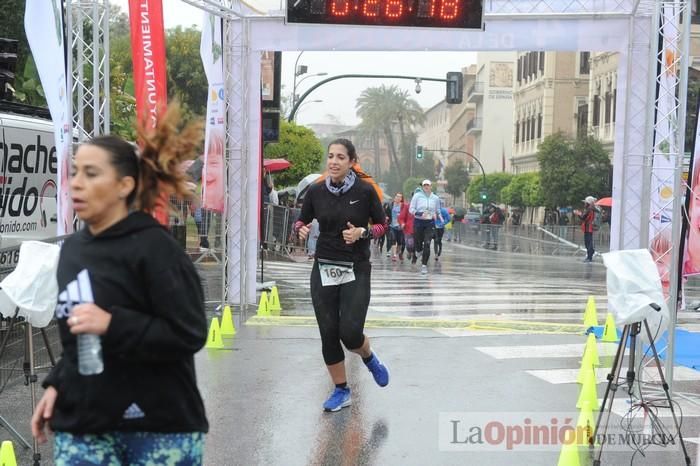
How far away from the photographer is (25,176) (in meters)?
10.0

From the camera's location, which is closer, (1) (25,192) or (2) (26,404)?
(2) (26,404)

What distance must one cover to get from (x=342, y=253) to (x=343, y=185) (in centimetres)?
51

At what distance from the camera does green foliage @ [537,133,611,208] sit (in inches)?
1925

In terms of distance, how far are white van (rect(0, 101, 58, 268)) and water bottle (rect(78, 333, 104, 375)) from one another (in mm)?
7341

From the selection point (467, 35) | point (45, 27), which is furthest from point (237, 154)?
point (45, 27)

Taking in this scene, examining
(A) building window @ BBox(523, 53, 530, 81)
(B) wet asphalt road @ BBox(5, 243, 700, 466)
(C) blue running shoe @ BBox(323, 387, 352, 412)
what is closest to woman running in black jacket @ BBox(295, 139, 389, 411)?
(C) blue running shoe @ BBox(323, 387, 352, 412)

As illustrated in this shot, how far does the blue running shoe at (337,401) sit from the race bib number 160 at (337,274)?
0.88m

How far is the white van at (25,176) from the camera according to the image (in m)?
9.69

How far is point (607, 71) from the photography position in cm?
5712

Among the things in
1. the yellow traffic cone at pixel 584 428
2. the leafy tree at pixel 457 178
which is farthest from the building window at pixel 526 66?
the yellow traffic cone at pixel 584 428

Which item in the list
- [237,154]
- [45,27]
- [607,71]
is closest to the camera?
[45,27]

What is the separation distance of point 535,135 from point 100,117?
6824cm

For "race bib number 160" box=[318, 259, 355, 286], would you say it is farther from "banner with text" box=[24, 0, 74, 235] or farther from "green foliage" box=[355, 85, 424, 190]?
"green foliage" box=[355, 85, 424, 190]

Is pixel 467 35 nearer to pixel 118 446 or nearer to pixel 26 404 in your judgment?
pixel 26 404
